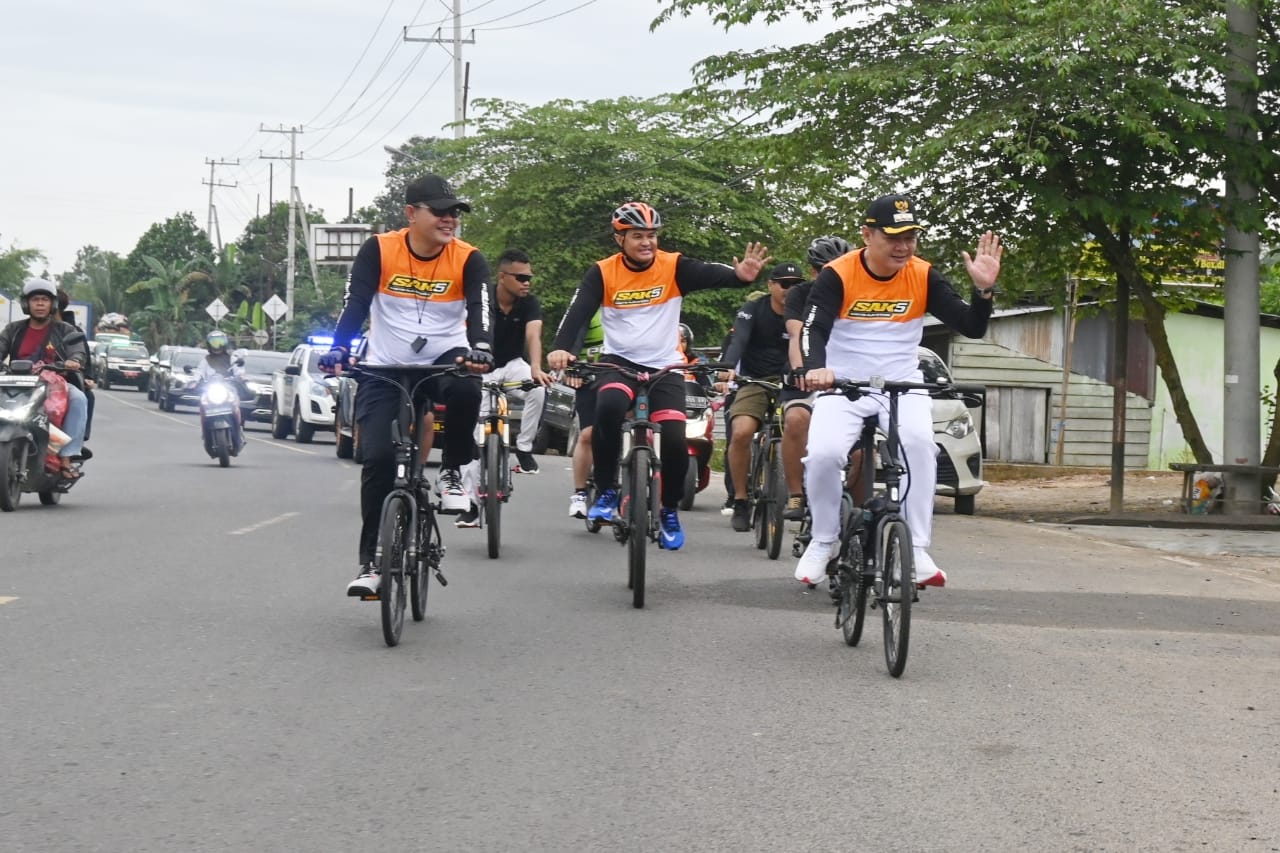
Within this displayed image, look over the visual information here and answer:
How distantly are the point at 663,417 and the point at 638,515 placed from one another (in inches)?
38.6

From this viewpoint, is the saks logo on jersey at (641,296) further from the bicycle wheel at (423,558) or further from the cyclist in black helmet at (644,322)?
the bicycle wheel at (423,558)

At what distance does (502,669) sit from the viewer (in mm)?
6914

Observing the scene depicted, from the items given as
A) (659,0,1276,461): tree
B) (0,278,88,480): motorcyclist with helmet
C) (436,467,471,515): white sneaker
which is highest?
(659,0,1276,461): tree

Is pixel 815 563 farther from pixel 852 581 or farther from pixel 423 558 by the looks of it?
pixel 423 558

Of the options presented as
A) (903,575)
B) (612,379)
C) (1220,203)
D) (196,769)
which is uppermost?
(1220,203)

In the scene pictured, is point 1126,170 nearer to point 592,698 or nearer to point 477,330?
point 477,330

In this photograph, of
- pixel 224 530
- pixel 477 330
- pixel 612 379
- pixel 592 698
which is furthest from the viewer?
pixel 224 530

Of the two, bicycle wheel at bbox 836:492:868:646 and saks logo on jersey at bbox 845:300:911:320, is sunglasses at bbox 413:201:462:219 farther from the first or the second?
bicycle wheel at bbox 836:492:868:646

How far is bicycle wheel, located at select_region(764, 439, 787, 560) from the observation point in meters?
11.0

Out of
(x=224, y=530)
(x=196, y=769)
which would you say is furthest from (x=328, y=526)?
(x=196, y=769)

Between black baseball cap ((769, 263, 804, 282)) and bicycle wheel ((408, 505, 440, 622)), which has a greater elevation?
black baseball cap ((769, 263, 804, 282))

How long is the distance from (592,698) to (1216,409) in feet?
97.4

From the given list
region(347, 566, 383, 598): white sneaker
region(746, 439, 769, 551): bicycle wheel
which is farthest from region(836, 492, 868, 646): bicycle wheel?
region(746, 439, 769, 551): bicycle wheel

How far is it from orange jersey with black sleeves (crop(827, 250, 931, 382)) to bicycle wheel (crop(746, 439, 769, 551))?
3.43 meters
